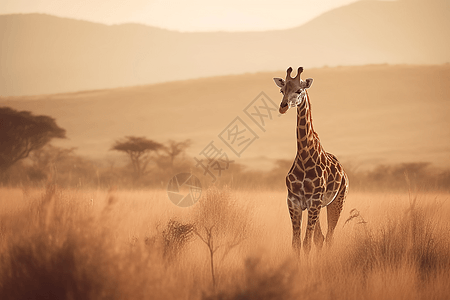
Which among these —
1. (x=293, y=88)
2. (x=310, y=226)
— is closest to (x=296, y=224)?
(x=310, y=226)

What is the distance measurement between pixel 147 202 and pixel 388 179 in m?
15.9

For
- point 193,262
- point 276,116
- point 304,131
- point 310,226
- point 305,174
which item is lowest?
point 193,262

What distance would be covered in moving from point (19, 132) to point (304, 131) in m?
18.7

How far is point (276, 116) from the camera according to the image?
35.4 m

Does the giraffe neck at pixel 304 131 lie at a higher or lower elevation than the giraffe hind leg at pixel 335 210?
higher

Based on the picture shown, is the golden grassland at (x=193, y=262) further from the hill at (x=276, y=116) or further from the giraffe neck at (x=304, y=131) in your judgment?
the hill at (x=276, y=116)

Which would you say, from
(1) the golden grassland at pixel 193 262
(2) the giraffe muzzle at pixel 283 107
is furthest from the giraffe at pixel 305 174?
(1) the golden grassland at pixel 193 262

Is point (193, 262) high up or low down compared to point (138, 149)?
down

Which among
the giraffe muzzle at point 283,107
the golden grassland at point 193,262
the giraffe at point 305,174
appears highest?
the giraffe muzzle at point 283,107

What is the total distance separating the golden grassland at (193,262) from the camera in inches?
153

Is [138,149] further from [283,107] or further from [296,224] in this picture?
[283,107]

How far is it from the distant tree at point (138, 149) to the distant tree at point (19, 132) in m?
3.12

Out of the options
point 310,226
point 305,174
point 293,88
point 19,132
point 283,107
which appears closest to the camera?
point 283,107

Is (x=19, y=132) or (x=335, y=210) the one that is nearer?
(x=335, y=210)
